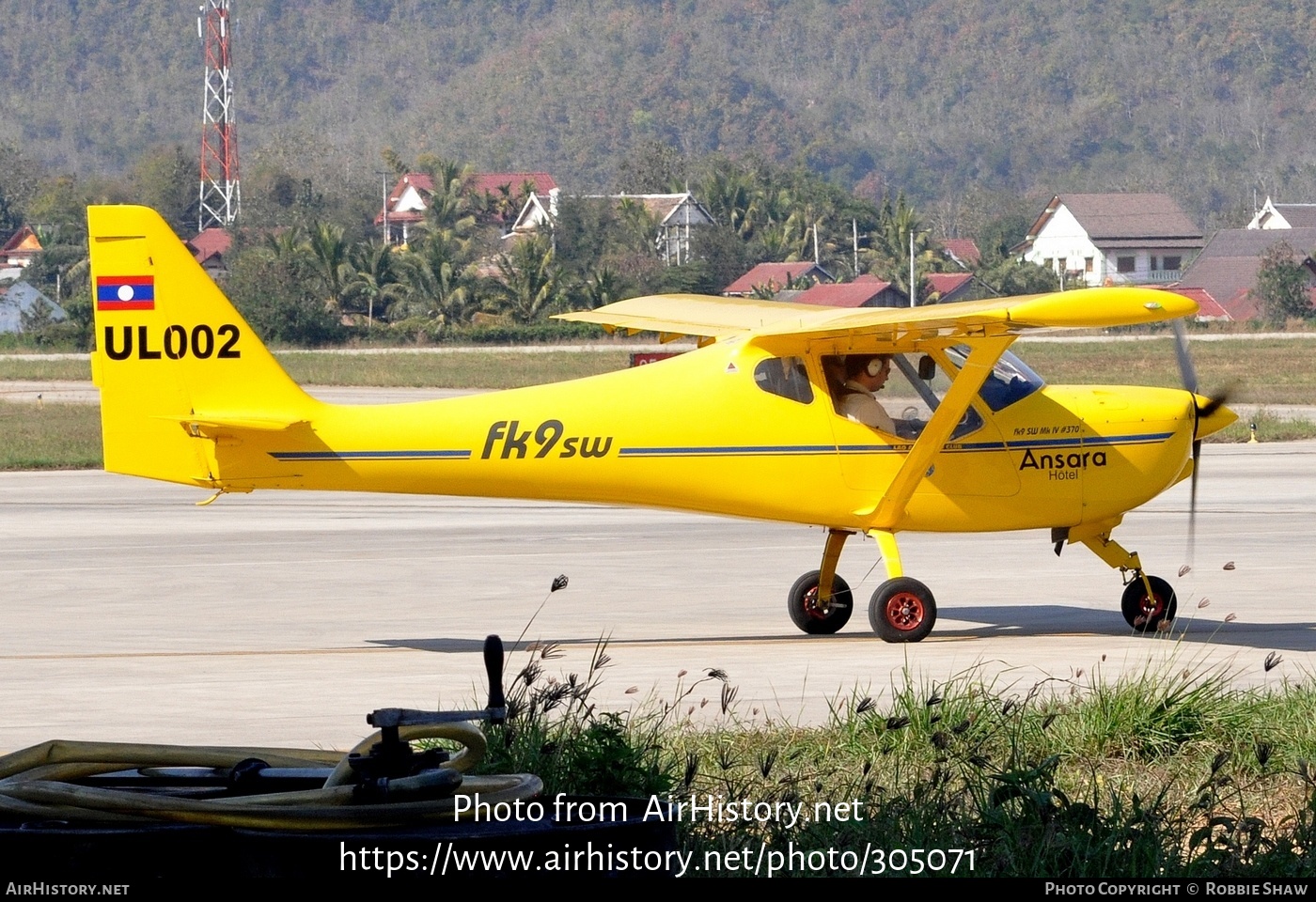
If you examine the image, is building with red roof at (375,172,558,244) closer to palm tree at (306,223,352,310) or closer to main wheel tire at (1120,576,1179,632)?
palm tree at (306,223,352,310)

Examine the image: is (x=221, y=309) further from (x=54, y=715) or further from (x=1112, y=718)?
(x=1112, y=718)

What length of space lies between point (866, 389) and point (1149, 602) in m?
2.61

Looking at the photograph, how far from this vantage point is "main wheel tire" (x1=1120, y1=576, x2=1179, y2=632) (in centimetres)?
1281

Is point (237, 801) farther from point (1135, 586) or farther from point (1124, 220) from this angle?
point (1124, 220)

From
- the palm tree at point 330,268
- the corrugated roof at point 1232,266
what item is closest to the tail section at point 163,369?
the palm tree at point 330,268

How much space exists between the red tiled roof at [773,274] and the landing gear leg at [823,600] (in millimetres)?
83639

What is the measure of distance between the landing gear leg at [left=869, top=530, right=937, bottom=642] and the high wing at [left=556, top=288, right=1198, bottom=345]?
1776mm

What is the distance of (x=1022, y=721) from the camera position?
7398mm

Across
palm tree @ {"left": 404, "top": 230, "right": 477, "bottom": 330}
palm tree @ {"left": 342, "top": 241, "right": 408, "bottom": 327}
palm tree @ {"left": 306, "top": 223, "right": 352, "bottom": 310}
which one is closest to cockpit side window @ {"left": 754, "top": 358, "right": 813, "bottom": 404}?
palm tree @ {"left": 404, "top": 230, "right": 477, "bottom": 330}

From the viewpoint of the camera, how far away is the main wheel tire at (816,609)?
12961mm

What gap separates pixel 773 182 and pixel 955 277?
88.4 feet

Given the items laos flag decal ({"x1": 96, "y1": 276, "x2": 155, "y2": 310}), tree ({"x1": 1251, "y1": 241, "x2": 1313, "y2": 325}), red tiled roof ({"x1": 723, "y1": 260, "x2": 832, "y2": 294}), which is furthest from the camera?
red tiled roof ({"x1": 723, "y1": 260, "x2": 832, "y2": 294})

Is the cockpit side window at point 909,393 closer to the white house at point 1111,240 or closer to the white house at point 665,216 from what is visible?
the white house at point 665,216

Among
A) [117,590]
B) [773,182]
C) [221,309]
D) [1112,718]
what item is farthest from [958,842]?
[773,182]
